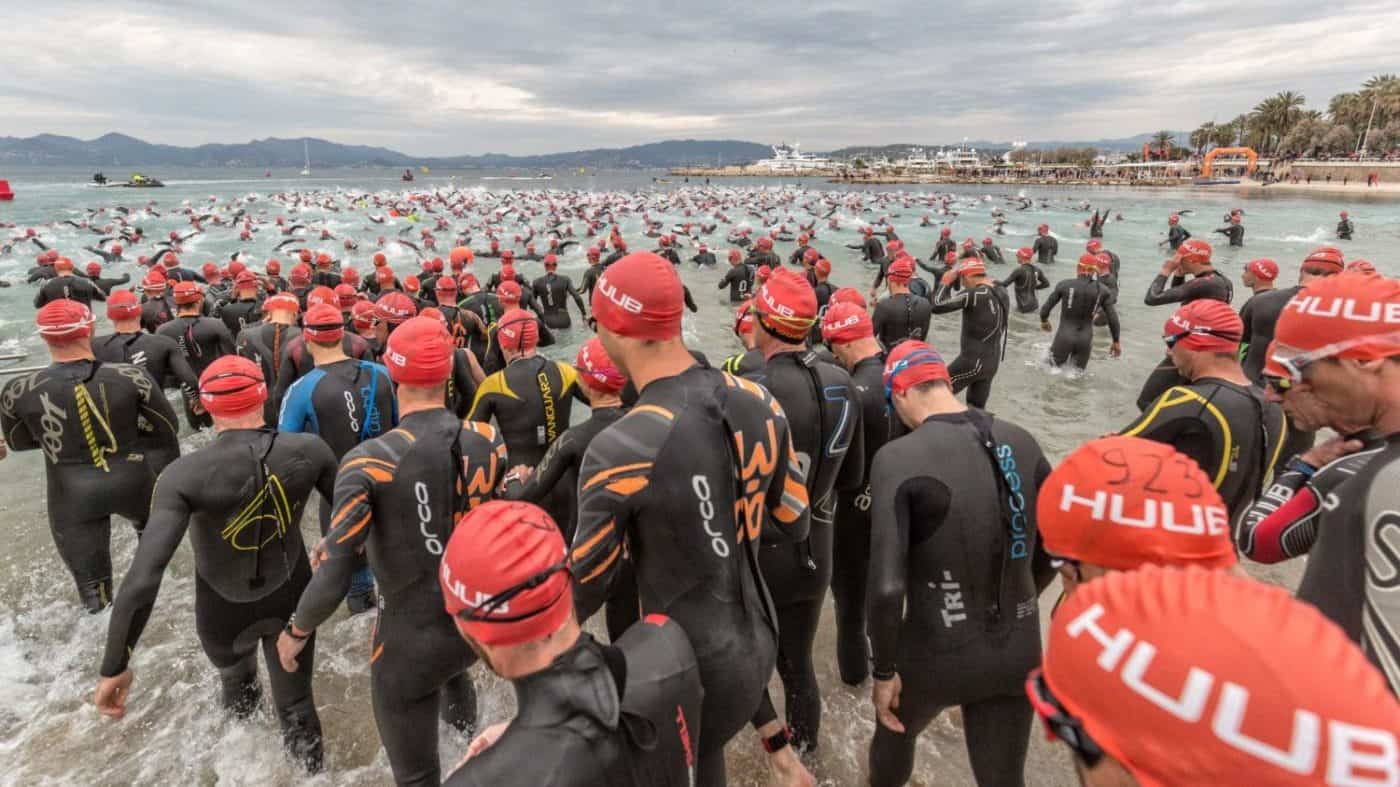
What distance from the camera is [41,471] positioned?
771cm

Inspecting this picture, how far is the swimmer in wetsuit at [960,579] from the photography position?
8.21 feet

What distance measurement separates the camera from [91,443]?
443cm

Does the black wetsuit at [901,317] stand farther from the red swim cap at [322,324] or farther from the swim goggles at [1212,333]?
the red swim cap at [322,324]

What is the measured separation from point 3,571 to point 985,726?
25.2 feet

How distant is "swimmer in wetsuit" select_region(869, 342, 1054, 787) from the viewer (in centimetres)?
250

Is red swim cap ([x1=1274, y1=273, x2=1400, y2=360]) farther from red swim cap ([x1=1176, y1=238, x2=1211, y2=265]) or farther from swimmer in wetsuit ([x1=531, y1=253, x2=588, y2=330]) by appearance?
swimmer in wetsuit ([x1=531, y1=253, x2=588, y2=330])

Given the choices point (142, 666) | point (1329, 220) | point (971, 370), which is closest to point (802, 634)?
point (142, 666)

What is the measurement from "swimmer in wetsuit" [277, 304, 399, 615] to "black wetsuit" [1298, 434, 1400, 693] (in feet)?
17.2

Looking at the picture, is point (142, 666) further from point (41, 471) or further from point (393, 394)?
point (41, 471)

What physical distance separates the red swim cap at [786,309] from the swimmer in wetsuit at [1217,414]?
75.6 inches

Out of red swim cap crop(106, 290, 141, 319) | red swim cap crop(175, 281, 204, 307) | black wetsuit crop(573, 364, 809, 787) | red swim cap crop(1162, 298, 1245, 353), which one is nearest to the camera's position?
black wetsuit crop(573, 364, 809, 787)

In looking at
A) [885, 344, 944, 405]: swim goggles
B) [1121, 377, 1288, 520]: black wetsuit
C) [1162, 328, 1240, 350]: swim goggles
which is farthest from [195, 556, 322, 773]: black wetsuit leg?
[1162, 328, 1240, 350]: swim goggles

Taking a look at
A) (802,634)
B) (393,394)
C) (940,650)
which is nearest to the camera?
(940,650)

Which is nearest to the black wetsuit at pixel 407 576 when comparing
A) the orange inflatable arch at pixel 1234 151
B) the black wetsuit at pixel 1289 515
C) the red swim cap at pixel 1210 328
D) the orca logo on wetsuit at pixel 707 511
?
the orca logo on wetsuit at pixel 707 511
